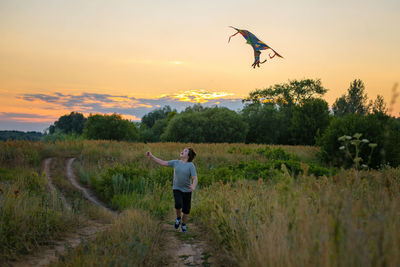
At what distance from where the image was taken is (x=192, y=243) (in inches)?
241

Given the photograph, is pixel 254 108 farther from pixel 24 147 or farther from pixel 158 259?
pixel 158 259

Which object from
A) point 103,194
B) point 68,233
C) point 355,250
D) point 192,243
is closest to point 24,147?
point 103,194

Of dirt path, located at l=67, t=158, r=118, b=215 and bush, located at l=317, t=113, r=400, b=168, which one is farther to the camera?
bush, located at l=317, t=113, r=400, b=168

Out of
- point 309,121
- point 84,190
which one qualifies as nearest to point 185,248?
point 84,190

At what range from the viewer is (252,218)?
507 cm

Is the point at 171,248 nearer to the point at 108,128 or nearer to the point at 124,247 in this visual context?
the point at 124,247

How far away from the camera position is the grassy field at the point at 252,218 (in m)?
2.63

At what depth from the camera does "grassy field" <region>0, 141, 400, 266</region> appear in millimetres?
2631

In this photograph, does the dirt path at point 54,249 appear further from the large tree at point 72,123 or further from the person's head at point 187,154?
the large tree at point 72,123

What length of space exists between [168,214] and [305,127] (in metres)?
44.9

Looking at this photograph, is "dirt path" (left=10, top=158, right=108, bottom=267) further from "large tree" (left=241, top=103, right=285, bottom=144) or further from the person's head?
"large tree" (left=241, top=103, right=285, bottom=144)

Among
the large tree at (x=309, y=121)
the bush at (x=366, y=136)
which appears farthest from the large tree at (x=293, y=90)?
the bush at (x=366, y=136)

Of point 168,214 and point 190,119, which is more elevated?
point 190,119

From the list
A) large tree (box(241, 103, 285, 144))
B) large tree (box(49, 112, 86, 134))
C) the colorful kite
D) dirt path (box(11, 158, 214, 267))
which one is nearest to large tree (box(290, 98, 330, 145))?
large tree (box(241, 103, 285, 144))
